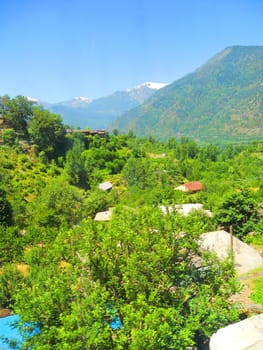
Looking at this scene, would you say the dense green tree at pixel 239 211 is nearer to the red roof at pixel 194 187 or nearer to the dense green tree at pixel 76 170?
the red roof at pixel 194 187

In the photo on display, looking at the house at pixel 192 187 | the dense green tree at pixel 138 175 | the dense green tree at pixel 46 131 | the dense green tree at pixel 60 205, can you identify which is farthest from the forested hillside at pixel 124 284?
the house at pixel 192 187

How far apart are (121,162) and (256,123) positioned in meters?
144

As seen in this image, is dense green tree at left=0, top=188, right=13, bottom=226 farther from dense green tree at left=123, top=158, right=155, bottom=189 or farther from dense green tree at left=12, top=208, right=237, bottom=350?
dense green tree at left=123, top=158, right=155, bottom=189

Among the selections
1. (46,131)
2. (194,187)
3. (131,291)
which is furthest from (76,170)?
(131,291)

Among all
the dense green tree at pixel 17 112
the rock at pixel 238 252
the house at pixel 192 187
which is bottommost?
the house at pixel 192 187

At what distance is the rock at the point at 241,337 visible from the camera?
741cm

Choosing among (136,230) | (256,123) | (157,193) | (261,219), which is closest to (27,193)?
(157,193)

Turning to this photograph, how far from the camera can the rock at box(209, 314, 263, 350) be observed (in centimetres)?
741

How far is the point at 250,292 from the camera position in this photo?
12.5 m

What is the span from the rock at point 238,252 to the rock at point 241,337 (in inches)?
261

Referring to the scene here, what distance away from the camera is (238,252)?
16797 millimetres

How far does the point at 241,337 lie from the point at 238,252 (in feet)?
31.7

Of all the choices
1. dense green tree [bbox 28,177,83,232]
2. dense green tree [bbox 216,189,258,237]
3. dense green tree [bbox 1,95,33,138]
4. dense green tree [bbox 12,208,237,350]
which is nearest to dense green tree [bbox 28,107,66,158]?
dense green tree [bbox 1,95,33,138]

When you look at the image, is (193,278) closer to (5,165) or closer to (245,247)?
(245,247)
